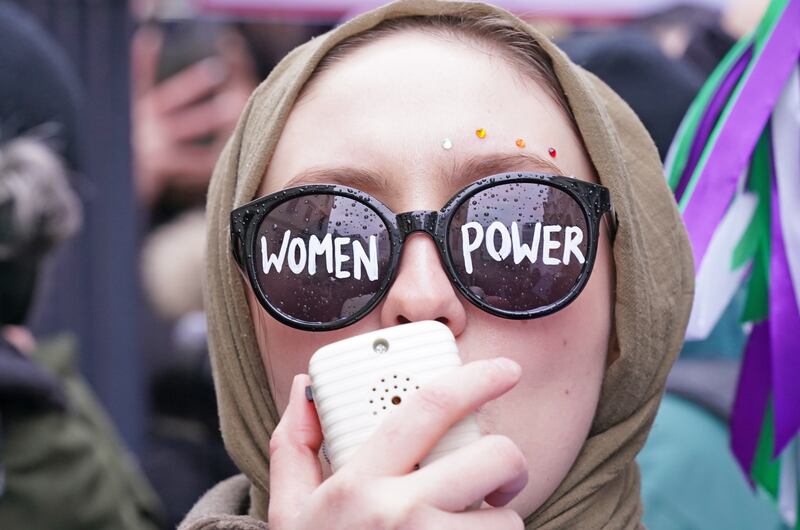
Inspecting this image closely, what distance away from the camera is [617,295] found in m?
1.47

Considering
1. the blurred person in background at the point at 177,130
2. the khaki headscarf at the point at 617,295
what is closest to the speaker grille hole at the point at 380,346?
the khaki headscarf at the point at 617,295

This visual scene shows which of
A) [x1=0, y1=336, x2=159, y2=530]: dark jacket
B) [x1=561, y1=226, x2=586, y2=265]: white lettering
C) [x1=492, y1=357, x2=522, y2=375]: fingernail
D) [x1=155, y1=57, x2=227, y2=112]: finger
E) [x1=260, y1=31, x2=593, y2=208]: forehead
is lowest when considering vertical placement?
[x1=0, y1=336, x2=159, y2=530]: dark jacket

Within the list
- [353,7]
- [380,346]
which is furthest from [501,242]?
[353,7]

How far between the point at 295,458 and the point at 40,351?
190cm

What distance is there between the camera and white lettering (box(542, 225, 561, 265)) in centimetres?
133

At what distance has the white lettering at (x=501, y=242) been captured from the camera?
4.33ft

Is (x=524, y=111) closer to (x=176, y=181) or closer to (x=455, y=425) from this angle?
(x=455, y=425)

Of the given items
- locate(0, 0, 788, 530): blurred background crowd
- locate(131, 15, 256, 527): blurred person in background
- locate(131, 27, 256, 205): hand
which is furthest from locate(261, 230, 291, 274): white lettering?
locate(131, 27, 256, 205): hand

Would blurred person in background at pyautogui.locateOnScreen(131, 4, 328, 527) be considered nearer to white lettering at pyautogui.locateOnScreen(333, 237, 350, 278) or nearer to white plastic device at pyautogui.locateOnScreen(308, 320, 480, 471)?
white lettering at pyautogui.locateOnScreen(333, 237, 350, 278)

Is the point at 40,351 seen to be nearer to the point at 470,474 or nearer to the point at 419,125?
the point at 419,125

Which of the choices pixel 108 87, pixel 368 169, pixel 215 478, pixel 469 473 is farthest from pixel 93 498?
pixel 108 87

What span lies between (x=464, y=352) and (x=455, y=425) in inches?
7.4

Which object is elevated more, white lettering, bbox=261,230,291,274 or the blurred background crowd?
white lettering, bbox=261,230,291,274

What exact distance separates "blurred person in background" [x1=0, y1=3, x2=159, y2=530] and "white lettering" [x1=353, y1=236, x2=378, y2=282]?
4.04 feet
